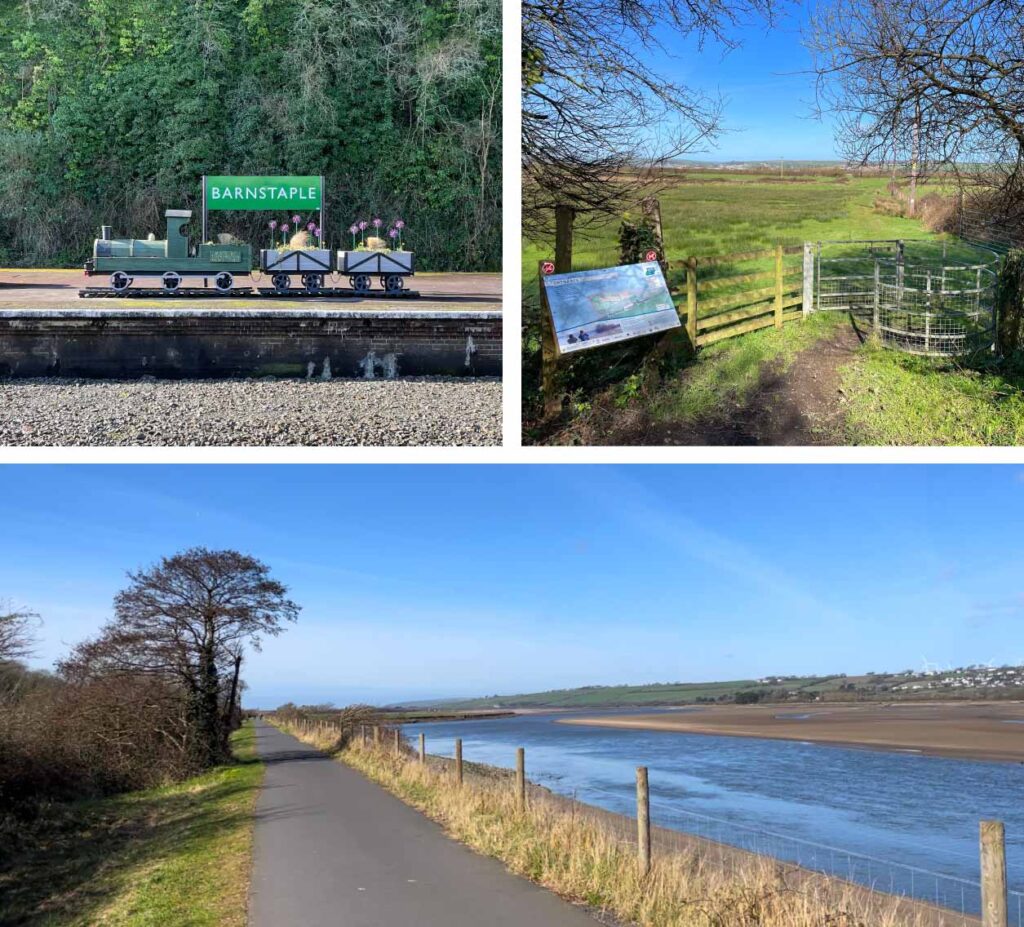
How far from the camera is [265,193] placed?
1788 centimetres

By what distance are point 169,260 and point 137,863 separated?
893cm

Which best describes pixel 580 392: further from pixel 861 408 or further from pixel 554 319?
pixel 861 408

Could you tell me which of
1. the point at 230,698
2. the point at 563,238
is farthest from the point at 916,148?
the point at 230,698

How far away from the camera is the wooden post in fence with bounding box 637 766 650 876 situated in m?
7.08

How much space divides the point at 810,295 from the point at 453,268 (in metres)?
12.2

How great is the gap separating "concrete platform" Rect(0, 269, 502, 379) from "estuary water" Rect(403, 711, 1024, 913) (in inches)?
286

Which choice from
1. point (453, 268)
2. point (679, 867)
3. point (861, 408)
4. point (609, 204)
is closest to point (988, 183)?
point (861, 408)

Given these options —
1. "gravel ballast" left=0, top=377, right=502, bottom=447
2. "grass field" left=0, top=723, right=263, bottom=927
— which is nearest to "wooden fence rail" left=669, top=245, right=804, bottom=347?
"gravel ballast" left=0, top=377, right=502, bottom=447

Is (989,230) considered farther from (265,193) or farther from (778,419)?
(265,193)

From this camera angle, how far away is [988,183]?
10.6 m

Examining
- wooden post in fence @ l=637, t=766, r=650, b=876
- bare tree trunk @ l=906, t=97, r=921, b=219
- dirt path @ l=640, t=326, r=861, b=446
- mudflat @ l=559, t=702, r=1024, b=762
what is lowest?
mudflat @ l=559, t=702, r=1024, b=762

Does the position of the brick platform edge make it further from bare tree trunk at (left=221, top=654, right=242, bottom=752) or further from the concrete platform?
bare tree trunk at (left=221, top=654, right=242, bottom=752)

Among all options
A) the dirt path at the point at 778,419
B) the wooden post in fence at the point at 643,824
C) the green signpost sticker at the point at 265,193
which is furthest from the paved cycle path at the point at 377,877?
the green signpost sticker at the point at 265,193

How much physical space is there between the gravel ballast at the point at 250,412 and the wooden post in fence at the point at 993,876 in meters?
7.29
